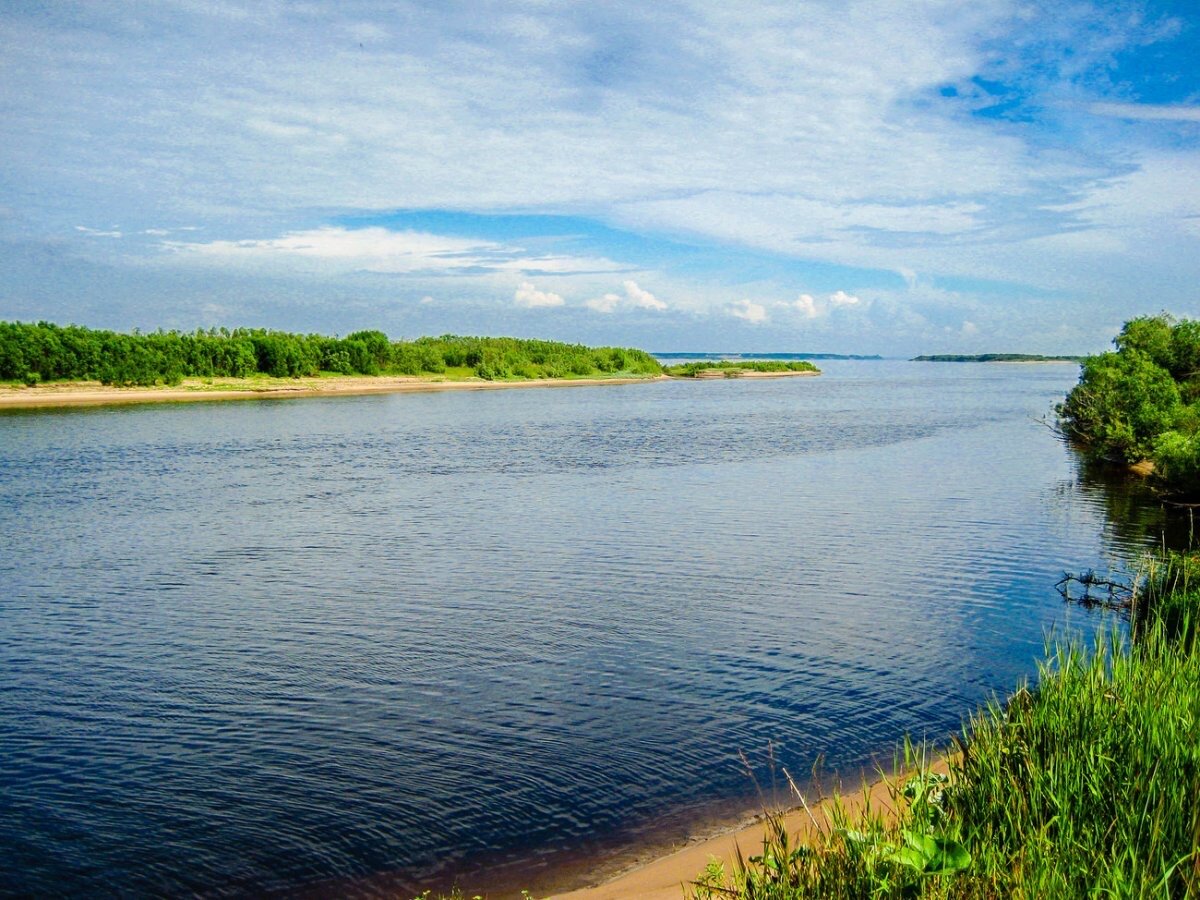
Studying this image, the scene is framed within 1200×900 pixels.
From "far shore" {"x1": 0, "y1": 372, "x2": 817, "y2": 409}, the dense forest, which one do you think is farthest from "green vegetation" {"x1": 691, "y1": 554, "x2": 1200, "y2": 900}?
the dense forest

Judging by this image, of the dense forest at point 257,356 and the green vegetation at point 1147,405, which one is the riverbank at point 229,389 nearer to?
the dense forest at point 257,356

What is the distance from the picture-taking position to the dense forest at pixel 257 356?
341 ft

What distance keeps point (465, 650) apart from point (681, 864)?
27.4ft

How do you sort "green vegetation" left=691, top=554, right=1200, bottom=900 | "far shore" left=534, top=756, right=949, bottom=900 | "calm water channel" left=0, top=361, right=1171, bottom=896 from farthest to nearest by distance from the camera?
"calm water channel" left=0, top=361, right=1171, bottom=896 → "far shore" left=534, top=756, right=949, bottom=900 → "green vegetation" left=691, top=554, right=1200, bottom=900

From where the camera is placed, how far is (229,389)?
4651 inches

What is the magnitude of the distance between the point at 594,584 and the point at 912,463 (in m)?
28.4

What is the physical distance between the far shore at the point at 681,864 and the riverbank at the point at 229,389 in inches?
3974

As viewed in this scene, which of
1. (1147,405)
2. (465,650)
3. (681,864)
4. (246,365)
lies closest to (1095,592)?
(465,650)

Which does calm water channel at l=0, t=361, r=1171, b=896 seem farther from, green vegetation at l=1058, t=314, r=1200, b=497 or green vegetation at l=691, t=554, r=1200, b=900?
green vegetation at l=691, t=554, r=1200, b=900

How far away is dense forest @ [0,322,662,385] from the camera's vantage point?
104062 mm

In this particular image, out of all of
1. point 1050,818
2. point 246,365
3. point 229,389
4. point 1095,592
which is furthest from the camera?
point 246,365

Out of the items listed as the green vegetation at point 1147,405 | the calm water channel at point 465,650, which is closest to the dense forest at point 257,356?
the calm water channel at point 465,650

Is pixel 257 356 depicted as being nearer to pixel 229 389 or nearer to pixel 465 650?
pixel 229 389

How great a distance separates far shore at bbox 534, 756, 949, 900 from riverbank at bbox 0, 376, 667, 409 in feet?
331
